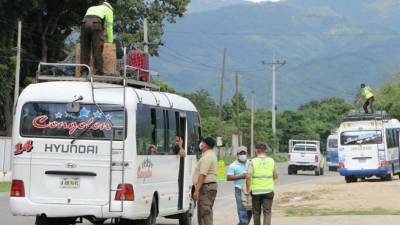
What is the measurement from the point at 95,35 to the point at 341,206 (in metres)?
11.6

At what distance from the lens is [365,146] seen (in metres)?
38.7

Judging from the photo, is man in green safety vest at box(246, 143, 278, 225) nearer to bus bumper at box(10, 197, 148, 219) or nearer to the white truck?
bus bumper at box(10, 197, 148, 219)

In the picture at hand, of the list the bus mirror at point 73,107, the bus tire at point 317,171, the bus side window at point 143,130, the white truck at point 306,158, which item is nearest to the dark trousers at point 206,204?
the bus side window at point 143,130

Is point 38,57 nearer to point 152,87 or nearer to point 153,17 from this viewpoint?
point 153,17

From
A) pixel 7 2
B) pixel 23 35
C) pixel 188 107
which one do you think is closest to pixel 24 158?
pixel 188 107

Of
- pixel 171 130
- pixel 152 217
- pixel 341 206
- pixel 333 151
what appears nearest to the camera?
pixel 152 217

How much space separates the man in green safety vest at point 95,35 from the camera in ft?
51.2

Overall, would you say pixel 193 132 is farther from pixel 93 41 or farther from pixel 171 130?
pixel 93 41

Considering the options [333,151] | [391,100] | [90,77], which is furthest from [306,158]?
[90,77]

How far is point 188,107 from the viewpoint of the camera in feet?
61.4

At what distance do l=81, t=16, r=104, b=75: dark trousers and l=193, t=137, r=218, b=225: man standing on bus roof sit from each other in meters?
2.52

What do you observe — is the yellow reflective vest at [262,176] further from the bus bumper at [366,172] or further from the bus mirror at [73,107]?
the bus bumper at [366,172]

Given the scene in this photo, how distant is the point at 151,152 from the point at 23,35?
35.7 metres

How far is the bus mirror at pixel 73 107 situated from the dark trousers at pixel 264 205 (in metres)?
3.66
